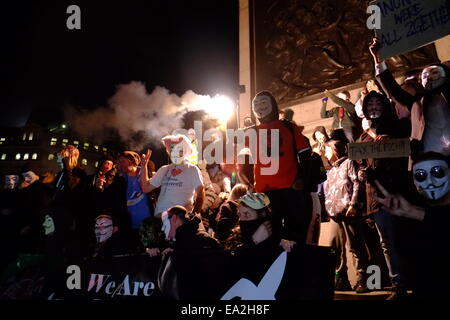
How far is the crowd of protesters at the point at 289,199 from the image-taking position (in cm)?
329

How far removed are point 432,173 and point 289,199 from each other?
59.9 inches

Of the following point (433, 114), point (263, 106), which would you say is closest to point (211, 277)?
point (263, 106)

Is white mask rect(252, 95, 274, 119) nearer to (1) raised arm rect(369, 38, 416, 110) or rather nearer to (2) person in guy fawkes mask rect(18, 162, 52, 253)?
(1) raised arm rect(369, 38, 416, 110)

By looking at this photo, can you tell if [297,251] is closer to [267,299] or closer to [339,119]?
[267,299]

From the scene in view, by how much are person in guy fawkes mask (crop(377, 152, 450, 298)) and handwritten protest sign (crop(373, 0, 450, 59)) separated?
6.70 feet

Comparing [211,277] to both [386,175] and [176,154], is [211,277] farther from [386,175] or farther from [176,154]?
[176,154]

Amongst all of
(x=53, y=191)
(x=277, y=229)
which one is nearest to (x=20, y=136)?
(x=53, y=191)

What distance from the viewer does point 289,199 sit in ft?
13.8

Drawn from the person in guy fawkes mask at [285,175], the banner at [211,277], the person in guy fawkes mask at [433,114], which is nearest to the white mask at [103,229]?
the banner at [211,277]

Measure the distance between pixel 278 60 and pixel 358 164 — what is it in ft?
14.2

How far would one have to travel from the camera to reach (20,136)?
61.7 m

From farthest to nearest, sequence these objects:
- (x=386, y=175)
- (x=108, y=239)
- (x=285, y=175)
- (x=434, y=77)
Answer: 1. (x=108, y=239)
2. (x=285, y=175)
3. (x=434, y=77)
4. (x=386, y=175)

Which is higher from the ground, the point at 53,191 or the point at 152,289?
the point at 53,191

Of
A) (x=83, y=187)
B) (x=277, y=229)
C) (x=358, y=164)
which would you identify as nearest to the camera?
(x=277, y=229)
